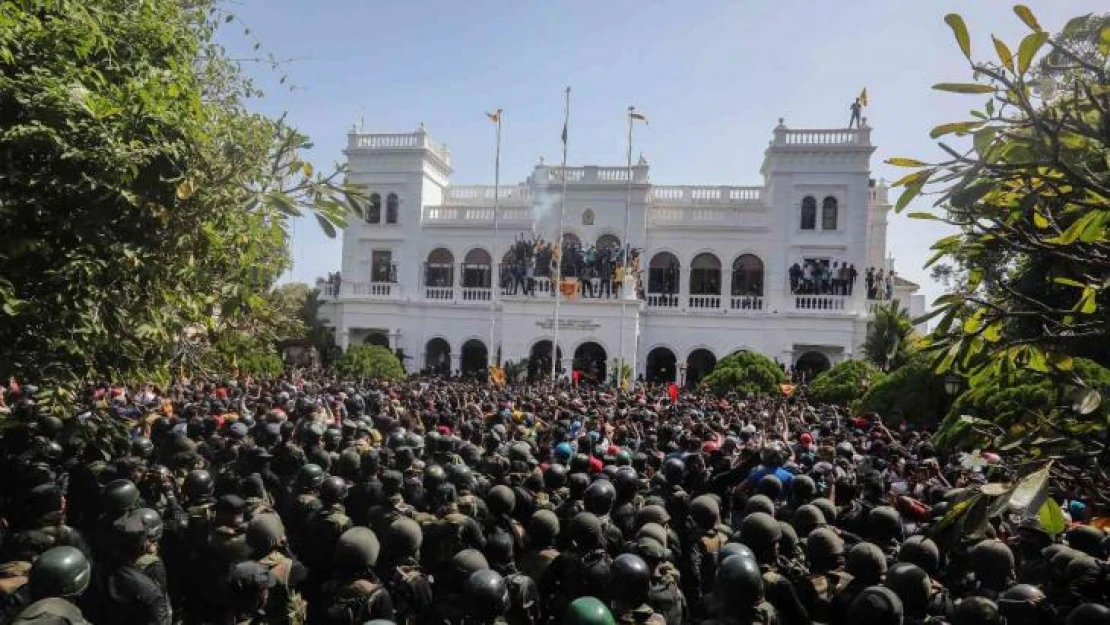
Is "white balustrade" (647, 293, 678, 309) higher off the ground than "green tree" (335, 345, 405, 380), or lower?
higher

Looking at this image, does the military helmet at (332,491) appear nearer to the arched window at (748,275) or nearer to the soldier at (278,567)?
the soldier at (278,567)

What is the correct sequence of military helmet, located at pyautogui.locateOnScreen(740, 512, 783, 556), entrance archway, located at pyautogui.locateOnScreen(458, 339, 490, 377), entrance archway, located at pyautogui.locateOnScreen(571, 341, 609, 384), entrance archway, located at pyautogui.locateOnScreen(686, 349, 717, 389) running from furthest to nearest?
entrance archway, located at pyautogui.locateOnScreen(458, 339, 490, 377) < entrance archway, located at pyautogui.locateOnScreen(686, 349, 717, 389) < entrance archway, located at pyautogui.locateOnScreen(571, 341, 609, 384) < military helmet, located at pyautogui.locateOnScreen(740, 512, 783, 556)

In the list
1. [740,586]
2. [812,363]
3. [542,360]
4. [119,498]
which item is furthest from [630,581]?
[812,363]

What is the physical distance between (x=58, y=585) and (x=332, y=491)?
87.0 inches

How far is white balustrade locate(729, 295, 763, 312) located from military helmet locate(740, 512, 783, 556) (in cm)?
2587

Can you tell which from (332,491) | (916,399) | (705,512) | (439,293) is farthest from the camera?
(439,293)

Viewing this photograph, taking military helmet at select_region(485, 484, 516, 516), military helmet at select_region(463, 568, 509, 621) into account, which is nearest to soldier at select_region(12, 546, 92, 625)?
military helmet at select_region(463, 568, 509, 621)

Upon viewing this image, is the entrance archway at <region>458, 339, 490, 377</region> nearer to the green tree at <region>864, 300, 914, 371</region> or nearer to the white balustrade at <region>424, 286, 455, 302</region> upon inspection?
the white balustrade at <region>424, 286, 455, 302</region>

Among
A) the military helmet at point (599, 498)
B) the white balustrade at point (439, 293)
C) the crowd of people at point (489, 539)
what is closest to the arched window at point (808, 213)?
the white balustrade at point (439, 293)

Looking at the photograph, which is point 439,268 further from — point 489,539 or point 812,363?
point 489,539

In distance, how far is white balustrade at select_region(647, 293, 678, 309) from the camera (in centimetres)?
3078

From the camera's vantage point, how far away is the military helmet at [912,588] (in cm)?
394

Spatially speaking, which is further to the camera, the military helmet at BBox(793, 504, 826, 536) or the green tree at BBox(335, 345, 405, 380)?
the green tree at BBox(335, 345, 405, 380)

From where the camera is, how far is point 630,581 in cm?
392
